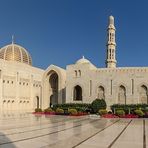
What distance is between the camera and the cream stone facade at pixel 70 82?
3506cm

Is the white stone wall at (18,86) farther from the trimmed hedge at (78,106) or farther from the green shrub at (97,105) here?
the green shrub at (97,105)

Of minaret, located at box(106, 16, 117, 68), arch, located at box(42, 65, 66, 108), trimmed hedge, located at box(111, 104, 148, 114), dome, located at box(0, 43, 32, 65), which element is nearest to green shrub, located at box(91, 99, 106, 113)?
trimmed hedge, located at box(111, 104, 148, 114)

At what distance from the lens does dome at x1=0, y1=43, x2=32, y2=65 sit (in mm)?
52438

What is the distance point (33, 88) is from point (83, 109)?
19.0 m

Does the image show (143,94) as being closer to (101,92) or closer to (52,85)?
(101,92)

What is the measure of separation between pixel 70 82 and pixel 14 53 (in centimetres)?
1824

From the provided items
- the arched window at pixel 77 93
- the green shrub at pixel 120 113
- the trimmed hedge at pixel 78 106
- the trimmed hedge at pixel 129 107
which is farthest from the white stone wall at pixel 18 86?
the green shrub at pixel 120 113

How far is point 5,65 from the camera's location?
45031 mm

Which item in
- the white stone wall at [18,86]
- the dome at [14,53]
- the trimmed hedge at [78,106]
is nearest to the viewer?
the trimmed hedge at [78,106]

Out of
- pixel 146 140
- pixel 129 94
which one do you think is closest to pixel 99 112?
pixel 129 94

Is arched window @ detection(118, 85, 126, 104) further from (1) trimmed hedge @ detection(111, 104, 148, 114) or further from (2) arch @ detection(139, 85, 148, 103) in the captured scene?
(1) trimmed hedge @ detection(111, 104, 148, 114)

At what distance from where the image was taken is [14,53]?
52.8 metres

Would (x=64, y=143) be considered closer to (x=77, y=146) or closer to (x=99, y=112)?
(x=77, y=146)

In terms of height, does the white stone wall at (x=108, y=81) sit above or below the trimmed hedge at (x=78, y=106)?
above
